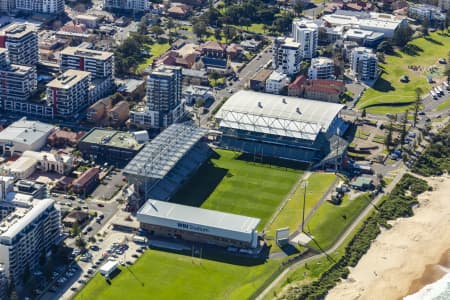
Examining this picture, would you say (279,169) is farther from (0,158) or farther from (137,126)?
(0,158)

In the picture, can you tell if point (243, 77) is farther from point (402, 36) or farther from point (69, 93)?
point (402, 36)

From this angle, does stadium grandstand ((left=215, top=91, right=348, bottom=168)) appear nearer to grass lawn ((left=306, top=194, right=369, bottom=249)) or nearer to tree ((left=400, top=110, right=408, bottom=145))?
tree ((left=400, top=110, right=408, bottom=145))

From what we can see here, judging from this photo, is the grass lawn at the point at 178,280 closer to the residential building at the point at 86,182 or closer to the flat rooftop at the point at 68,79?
the residential building at the point at 86,182

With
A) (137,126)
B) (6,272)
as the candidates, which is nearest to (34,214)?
(6,272)

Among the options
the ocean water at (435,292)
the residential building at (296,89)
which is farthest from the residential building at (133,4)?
the ocean water at (435,292)

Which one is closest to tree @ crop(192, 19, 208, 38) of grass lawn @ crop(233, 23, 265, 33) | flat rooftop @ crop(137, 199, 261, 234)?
grass lawn @ crop(233, 23, 265, 33)

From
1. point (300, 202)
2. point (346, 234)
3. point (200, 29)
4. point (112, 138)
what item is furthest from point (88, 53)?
point (346, 234)

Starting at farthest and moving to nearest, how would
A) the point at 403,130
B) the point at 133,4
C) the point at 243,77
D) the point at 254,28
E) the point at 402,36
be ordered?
the point at 133,4 < the point at 254,28 < the point at 402,36 < the point at 243,77 < the point at 403,130
